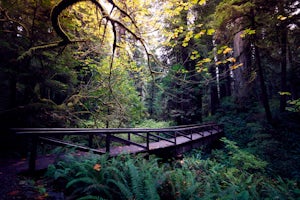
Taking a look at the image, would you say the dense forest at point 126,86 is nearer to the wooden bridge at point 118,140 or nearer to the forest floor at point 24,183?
the forest floor at point 24,183

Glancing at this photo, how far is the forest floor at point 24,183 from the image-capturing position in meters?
3.04

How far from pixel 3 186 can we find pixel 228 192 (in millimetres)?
4635

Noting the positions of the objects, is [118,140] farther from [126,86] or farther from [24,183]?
[126,86]

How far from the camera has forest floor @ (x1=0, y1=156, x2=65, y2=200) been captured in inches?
120

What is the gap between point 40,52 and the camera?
634 centimetres

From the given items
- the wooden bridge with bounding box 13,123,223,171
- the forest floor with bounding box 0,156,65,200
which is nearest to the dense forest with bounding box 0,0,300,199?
the forest floor with bounding box 0,156,65,200

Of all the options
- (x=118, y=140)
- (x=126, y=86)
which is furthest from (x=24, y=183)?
(x=126, y=86)

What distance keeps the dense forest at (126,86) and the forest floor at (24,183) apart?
0.15 meters

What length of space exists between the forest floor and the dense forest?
153 millimetres

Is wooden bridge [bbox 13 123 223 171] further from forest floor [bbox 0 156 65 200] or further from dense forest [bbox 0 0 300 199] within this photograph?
dense forest [bbox 0 0 300 199]

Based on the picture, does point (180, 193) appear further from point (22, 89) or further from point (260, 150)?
point (260, 150)

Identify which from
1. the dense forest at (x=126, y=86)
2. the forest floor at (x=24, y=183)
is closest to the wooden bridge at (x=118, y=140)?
the forest floor at (x=24, y=183)

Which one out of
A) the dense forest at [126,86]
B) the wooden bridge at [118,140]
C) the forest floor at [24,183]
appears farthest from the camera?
the wooden bridge at [118,140]

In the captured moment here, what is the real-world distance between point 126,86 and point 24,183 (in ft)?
28.8
